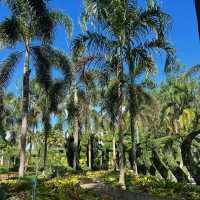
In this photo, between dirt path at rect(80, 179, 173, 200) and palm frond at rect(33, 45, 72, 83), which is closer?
dirt path at rect(80, 179, 173, 200)

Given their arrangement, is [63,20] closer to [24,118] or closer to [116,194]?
[24,118]

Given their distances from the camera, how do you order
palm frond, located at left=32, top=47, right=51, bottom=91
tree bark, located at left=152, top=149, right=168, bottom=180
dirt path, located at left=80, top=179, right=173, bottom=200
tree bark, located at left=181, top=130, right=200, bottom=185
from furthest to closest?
1. tree bark, located at left=152, top=149, right=168, bottom=180
2. palm frond, located at left=32, top=47, right=51, bottom=91
3. tree bark, located at left=181, top=130, right=200, bottom=185
4. dirt path, located at left=80, top=179, right=173, bottom=200

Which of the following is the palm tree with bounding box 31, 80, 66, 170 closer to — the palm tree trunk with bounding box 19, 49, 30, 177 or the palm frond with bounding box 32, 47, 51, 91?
the palm frond with bounding box 32, 47, 51, 91

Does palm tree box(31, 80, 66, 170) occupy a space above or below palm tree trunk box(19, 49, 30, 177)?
above

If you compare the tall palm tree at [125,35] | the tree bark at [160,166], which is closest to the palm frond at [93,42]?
the tall palm tree at [125,35]

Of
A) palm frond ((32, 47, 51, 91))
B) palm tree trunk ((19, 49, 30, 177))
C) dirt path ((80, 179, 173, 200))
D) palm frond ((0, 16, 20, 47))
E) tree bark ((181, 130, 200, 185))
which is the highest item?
palm frond ((0, 16, 20, 47))

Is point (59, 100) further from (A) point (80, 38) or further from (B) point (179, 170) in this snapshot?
(A) point (80, 38)

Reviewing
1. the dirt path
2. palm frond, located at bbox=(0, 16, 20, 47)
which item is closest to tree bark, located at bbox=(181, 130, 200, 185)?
the dirt path

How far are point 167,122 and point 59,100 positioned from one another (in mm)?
21828

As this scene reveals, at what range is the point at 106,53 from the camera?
55.8ft

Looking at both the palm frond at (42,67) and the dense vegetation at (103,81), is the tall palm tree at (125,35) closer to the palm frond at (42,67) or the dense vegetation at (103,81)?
the dense vegetation at (103,81)

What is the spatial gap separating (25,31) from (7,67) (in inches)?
83.2

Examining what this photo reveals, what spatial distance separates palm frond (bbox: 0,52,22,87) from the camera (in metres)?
21.5

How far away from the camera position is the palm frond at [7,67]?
2147cm
